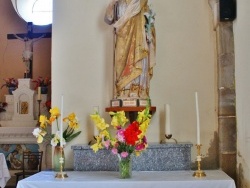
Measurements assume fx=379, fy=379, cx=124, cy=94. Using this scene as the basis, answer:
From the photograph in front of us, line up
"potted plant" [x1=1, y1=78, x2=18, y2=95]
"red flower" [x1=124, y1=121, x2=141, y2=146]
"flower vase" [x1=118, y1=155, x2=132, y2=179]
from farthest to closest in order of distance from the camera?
1. "potted plant" [x1=1, y1=78, x2=18, y2=95]
2. "flower vase" [x1=118, y1=155, x2=132, y2=179]
3. "red flower" [x1=124, y1=121, x2=141, y2=146]

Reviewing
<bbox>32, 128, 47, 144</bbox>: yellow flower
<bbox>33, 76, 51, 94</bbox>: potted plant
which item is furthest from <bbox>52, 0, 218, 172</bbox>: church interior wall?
<bbox>33, 76, 51, 94</bbox>: potted plant

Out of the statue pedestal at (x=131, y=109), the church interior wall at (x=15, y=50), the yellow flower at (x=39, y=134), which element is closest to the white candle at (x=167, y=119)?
the statue pedestal at (x=131, y=109)

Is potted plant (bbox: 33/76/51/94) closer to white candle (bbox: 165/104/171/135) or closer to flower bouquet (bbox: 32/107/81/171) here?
flower bouquet (bbox: 32/107/81/171)

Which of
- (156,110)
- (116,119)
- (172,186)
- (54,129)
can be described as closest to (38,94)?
(54,129)

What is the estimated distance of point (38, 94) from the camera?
5.01 meters

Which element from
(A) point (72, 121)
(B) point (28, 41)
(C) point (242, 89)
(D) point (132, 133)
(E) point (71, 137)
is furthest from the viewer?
(B) point (28, 41)

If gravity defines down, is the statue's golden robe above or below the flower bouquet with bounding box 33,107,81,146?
above

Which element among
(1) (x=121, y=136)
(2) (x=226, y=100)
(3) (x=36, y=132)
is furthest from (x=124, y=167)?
(2) (x=226, y=100)

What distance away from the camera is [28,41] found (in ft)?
17.4

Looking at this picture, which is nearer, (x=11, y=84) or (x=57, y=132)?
(x=57, y=132)

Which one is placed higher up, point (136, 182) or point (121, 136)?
point (121, 136)

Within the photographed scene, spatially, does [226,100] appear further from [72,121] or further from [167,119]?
[72,121]

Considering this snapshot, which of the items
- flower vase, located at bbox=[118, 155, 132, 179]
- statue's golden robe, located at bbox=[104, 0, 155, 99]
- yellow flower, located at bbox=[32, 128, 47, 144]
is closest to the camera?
flower vase, located at bbox=[118, 155, 132, 179]

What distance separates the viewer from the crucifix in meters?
5.21
